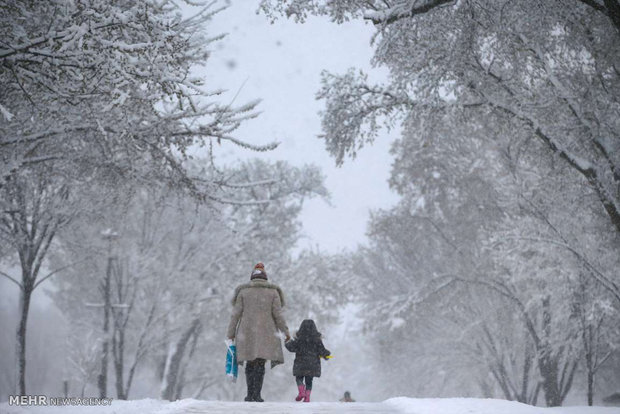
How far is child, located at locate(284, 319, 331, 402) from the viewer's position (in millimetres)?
9805

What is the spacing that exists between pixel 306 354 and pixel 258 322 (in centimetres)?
177

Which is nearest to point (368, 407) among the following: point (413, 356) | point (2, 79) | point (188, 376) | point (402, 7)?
point (402, 7)

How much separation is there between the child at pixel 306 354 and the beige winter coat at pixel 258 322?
111cm

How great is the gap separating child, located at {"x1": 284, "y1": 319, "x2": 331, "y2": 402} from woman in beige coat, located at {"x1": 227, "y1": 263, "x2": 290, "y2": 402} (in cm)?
113

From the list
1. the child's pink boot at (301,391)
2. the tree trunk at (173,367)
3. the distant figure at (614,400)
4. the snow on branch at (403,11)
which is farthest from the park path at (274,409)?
the distant figure at (614,400)

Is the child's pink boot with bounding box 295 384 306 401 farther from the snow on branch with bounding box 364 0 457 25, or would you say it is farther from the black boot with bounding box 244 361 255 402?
the snow on branch with bounding box 364 0 457 25

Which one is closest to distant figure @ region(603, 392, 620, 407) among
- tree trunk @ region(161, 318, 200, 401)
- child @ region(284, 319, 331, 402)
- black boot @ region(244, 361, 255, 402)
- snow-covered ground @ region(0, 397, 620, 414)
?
child @ region(284, 319, 331, 402)

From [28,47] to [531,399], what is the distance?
20.4 m

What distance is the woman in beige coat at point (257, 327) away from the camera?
8344 mm

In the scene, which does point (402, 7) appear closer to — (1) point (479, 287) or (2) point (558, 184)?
(2) point (558, 184)

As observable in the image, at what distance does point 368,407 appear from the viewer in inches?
278

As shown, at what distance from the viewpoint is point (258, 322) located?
8461 millimetres

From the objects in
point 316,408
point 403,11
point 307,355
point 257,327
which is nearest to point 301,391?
point 307,355

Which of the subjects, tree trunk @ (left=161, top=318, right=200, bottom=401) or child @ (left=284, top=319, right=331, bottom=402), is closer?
child @ (left=284, top=319, right=331, bottom=402)
